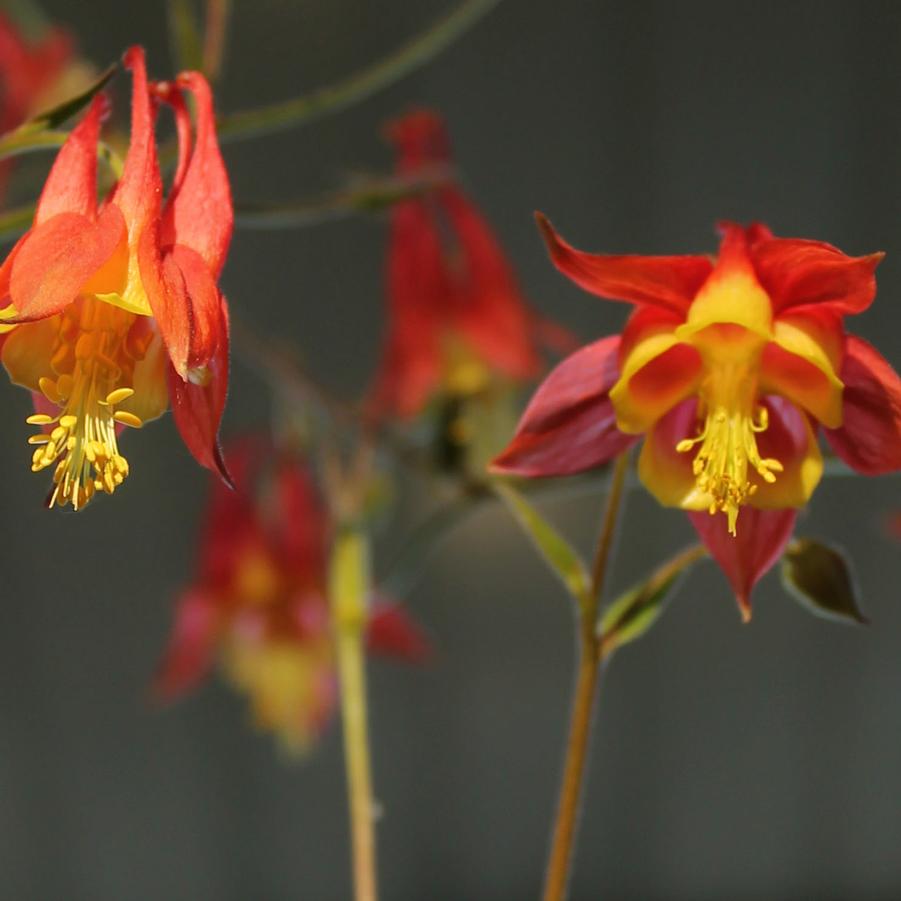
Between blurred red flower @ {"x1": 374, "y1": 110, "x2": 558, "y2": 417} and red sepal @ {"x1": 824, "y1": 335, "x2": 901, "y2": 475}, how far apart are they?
422 mm

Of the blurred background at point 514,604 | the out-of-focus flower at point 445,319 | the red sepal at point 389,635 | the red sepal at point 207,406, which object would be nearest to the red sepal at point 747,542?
the red sepal at point 207,406

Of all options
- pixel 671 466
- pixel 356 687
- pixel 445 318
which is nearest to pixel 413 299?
pixel 445 318

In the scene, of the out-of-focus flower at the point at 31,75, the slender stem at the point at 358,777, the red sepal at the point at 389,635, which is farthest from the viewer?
the red sepal at the point at 389,635

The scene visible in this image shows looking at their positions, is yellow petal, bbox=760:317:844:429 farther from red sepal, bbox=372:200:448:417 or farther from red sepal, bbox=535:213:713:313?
red sepal, bbox=372:200:448:417

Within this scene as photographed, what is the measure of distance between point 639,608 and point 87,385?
16 cm

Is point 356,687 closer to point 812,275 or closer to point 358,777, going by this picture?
point 358,777

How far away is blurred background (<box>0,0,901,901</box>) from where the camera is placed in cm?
127

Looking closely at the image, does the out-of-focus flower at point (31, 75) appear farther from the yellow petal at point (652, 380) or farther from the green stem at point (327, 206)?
the yellow petal at point (652, 380)

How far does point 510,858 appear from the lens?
164 centimetres

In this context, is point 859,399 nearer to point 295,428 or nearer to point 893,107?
point 295,428

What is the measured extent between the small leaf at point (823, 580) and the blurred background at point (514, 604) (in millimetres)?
974

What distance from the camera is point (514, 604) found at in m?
1.52

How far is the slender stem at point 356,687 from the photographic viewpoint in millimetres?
422

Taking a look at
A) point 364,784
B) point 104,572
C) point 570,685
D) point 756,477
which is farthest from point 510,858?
point 756,477
